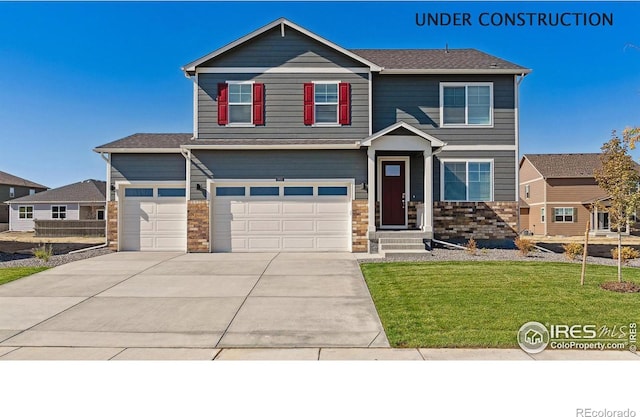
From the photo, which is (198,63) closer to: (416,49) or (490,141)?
(416,49)

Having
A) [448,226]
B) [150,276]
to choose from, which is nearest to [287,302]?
[150,276]

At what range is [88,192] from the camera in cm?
3381

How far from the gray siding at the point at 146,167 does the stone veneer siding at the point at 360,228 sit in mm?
6387

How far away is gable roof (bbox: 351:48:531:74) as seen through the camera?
15109 millimetres

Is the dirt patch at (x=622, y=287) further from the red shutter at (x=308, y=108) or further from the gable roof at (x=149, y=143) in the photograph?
the gable roof at (x=149, y=143)

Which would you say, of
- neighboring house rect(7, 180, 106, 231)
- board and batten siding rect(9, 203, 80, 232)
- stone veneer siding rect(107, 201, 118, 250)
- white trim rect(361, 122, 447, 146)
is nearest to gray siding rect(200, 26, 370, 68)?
white trim rect(361, 122, 447, 146)

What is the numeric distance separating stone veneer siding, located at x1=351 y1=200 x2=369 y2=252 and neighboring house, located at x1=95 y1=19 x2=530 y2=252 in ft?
0.11

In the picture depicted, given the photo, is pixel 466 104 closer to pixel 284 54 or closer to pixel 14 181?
pixel 284 54

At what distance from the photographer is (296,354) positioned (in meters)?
5.14

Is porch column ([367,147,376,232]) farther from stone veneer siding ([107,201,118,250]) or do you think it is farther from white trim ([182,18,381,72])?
stone veneer siding ([107,201,118,250])

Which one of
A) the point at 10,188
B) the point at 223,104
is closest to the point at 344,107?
the point at 223,104

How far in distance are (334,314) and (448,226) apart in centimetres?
968

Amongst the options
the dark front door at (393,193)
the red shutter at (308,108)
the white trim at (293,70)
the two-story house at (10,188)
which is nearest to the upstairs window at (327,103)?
the red shutter at (308,108)

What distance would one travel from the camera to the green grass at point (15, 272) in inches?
376
